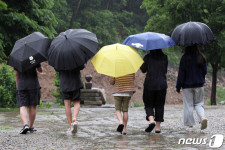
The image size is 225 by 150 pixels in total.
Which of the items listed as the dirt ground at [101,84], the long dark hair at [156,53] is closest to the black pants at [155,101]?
the long dark hair at [156,53]

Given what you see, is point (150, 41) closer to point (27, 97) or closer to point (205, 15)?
point (27, 97)

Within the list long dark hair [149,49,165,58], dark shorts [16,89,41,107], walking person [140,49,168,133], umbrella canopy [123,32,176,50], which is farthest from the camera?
dark shorts [16,89,41,107]

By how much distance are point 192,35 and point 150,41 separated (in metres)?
0.80

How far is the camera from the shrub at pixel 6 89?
17.1 meters

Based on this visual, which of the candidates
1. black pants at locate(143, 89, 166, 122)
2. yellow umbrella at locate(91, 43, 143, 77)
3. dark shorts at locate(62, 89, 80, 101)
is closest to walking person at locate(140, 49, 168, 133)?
black pants at locate(143, 89, 166, 122)

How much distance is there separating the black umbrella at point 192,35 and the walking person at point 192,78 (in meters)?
0.35

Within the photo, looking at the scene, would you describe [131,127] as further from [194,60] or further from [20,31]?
[20,31]

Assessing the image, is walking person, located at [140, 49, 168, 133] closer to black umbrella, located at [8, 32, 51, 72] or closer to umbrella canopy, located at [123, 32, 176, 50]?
umbrella canopy, located at [123, 32, 176, 50]

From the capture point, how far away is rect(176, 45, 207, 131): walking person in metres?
7.79

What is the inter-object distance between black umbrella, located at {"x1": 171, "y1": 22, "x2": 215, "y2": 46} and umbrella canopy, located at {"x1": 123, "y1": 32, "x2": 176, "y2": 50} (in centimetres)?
21

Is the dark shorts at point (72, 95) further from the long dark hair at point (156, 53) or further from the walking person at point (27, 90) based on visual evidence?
the long dark hair at point (156, 53)

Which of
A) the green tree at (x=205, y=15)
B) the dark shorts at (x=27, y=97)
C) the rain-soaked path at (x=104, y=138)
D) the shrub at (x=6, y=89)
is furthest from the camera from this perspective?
the green tree at (x=205, y=15)

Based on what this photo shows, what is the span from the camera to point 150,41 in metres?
7.54

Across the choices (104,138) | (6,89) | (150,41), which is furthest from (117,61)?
(6,89)
